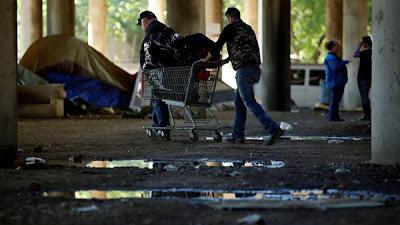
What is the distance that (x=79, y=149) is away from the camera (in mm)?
13297

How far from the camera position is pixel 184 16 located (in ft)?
78.3

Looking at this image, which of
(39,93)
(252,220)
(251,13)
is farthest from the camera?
(251,13)

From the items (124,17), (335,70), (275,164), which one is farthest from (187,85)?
(124,17)

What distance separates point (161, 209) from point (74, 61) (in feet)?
71.1

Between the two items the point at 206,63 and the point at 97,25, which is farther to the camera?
the point at 97,25

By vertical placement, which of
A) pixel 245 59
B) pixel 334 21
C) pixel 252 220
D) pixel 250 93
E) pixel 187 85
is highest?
Answer: pixel 334 21

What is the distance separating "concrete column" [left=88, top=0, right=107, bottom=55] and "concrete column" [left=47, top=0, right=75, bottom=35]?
11.5 meters

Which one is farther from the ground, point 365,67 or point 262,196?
point 365,67

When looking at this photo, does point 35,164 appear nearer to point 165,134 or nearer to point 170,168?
point 170,168

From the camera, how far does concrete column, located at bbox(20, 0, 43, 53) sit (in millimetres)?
38688

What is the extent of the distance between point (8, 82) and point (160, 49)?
15.6 feet

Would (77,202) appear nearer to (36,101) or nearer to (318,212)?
(318,212)

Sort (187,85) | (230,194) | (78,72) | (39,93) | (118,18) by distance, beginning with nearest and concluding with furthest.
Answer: (230,194), (187,85), (39,93), (78,72), (118,18)

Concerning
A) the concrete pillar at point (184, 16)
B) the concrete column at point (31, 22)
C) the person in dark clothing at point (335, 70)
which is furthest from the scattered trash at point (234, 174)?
the concrete column at point (31, 22)
